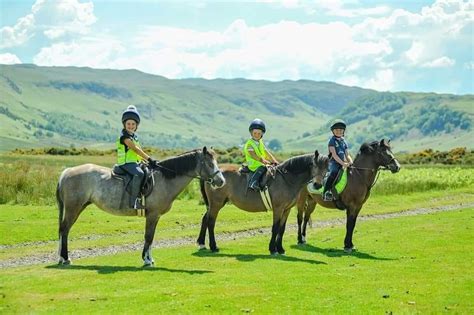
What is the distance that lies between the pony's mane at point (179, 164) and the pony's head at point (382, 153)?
7.00 m

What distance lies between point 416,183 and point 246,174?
33.2 metres

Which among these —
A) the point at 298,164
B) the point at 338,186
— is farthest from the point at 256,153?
the point at 338,186

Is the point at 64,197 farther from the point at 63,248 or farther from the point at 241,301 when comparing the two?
the point at 241,301

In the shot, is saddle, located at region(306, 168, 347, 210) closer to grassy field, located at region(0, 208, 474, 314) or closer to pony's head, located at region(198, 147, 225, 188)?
grassy field, located at region(0, 208, 474, 314)

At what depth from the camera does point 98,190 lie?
18375 mm

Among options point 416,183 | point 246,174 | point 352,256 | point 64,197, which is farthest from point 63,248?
point 416,183

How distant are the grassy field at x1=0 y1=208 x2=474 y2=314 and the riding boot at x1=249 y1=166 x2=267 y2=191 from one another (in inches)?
89.3

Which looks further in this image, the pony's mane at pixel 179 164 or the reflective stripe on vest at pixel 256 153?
the reflective stripe on vest at pixel 256 153

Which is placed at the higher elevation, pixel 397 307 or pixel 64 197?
pixel 64 197

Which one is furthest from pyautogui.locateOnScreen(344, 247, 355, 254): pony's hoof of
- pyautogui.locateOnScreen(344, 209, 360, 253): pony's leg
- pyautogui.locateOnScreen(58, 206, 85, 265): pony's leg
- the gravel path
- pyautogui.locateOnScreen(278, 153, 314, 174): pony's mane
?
pyautogui.locateOnScreen(58, 206, 85, 265): pony's leg

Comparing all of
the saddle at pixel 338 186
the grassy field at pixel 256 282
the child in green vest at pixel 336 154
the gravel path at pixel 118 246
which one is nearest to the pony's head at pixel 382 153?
the child in green vest at pixel 336 154

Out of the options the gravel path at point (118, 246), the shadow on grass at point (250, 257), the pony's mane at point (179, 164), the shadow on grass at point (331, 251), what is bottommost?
the gravel path at point (118, 246)

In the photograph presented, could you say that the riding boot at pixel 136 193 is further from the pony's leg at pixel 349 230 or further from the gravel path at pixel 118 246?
the pony's leg at pixel 349 230

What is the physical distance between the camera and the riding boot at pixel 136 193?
18.0 meters
